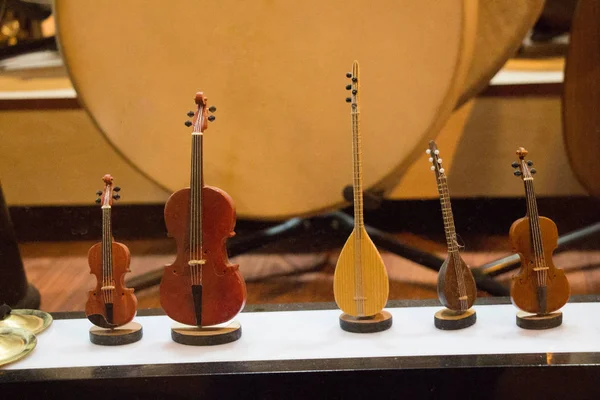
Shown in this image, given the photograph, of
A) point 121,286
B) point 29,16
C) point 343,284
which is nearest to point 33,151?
point 29,16

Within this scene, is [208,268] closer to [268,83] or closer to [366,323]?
[366,323]

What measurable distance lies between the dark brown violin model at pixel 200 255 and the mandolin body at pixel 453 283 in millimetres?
255

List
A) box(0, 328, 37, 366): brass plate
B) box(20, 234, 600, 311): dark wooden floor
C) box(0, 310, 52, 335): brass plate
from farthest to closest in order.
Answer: box(20, 234, 600, 311): dark wooden floor, box(0, 310, 52, 335): brass plate, box(0, 328, 37, 366): brass plate

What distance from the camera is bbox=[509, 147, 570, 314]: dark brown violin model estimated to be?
1016mm

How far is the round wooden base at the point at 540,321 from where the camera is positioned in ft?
3.39

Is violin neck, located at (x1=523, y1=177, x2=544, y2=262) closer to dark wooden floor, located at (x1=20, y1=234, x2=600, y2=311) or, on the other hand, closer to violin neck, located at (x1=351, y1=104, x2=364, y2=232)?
violin neck, located at (x1=351, y1=104, x2=364, y2=232)

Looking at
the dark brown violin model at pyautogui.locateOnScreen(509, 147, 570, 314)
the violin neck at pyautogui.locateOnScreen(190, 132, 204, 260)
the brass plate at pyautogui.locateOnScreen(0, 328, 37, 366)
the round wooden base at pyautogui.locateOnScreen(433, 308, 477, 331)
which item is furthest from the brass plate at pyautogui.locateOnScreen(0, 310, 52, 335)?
the dark brown violin model at pyautogui.locateOnScreen(509, 147, 570, 314)

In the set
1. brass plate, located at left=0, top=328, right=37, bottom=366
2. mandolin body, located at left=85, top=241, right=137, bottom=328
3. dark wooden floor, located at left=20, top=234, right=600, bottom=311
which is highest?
mandolin body, located at left=85, top=241, right=137, bottom=328

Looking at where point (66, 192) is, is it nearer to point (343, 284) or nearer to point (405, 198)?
point (405, 198)

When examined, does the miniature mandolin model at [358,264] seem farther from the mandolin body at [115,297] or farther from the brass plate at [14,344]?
the brass plate at [14,344]

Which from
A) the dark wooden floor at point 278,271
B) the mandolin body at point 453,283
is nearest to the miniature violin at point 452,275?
the mandolin body at point 453,283

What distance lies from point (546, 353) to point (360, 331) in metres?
0.23

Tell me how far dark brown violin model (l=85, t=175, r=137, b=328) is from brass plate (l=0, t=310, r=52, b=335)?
0.11m

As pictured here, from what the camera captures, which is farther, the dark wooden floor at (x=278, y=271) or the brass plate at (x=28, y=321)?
the dark wooden floor at (x=278, y=271)
